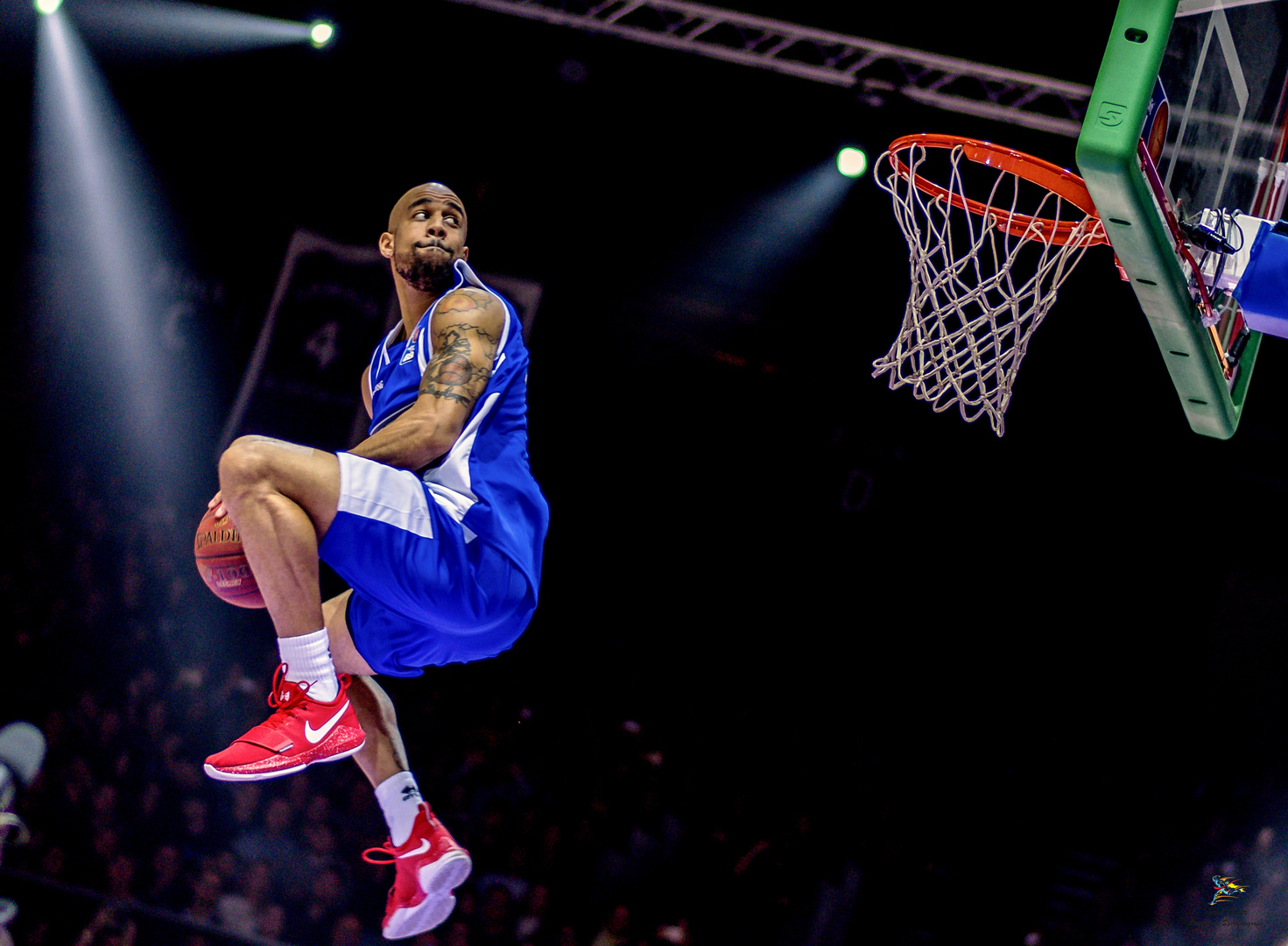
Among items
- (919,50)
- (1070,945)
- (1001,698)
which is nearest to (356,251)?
(919,50)

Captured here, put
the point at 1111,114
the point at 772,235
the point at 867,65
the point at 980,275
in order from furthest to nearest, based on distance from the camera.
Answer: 1. the point at 772,235
2. the point at 867,65
3. the point at 980,275
4. the point at 1111,114

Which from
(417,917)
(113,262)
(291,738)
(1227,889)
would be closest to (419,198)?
(291,738)

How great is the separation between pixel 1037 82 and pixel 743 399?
3.58 m

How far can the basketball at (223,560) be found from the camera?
2.98m

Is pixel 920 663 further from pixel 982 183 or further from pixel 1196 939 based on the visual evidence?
pixel 982 183

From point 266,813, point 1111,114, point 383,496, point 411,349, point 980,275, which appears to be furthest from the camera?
point 266,813

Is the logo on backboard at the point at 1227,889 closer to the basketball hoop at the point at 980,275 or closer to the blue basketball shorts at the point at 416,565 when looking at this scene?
the basketball hoop at the point at 980,275

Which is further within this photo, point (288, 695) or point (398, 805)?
point (398, 805)

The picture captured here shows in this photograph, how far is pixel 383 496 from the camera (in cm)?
293

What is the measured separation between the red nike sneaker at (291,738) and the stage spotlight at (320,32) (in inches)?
251

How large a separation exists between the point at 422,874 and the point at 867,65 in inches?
238

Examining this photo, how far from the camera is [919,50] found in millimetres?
7062

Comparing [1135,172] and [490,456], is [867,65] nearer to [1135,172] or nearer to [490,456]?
[1135,172]

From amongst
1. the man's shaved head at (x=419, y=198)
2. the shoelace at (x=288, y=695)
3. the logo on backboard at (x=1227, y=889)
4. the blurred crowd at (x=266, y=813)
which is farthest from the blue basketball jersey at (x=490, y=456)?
the logo on backboard at (x=1227, y=889)
